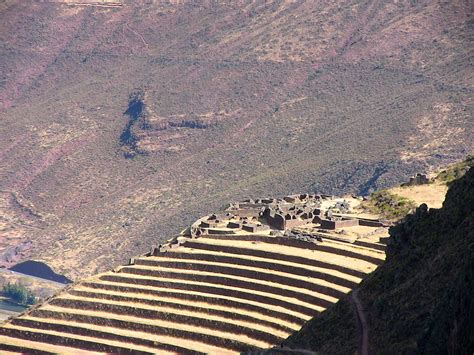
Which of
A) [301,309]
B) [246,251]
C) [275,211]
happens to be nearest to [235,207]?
[275,211]

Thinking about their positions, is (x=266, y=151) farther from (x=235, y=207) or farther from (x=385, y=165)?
(x=235, y=207)

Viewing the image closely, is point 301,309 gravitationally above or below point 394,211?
below

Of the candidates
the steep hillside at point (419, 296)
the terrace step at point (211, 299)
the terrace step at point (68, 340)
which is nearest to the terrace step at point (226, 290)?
the terrace step at point (211, 299)

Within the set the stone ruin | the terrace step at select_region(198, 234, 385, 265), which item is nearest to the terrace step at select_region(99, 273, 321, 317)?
the stone ruin

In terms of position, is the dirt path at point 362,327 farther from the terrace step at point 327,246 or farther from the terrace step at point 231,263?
the terrace step at point 327,246

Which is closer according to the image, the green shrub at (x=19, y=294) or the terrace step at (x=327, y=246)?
the terrace step at (x=327, y=246)

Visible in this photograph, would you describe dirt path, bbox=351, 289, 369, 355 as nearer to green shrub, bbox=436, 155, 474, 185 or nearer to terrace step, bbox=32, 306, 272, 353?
terrace step, bbox=32, 306, 272, 353
